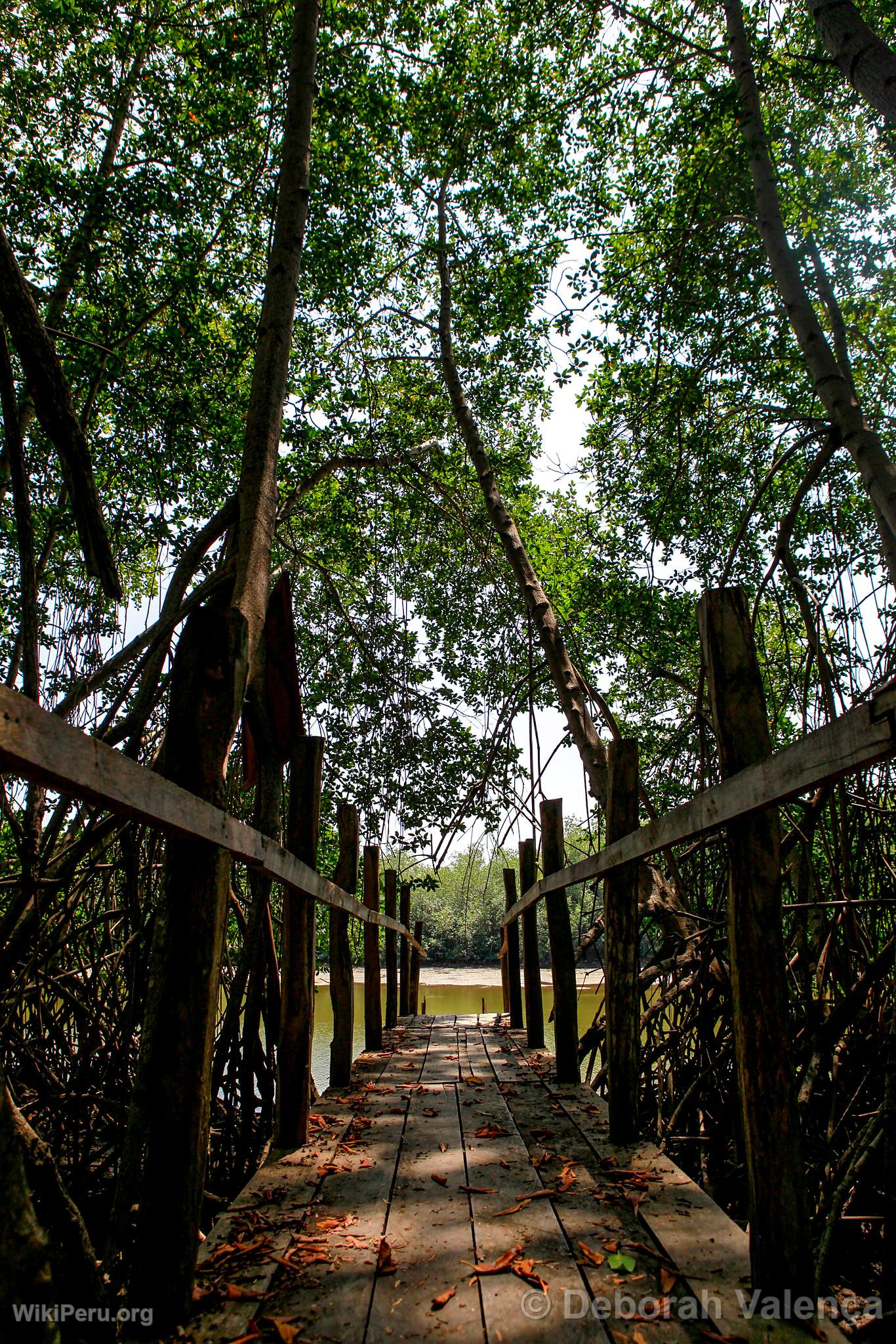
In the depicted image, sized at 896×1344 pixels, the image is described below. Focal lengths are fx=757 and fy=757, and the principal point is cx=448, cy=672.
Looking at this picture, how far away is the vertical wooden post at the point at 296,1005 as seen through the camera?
2520 millimetres

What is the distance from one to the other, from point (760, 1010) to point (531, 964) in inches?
A: 164

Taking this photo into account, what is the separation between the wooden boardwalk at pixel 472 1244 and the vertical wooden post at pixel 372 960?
6.31 ft

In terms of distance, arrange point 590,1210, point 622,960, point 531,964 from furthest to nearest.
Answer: point 531,964 → point 622,960 → point 590,1210

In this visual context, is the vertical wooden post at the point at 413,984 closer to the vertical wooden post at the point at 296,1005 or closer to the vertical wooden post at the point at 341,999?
the vertical wooden post at the point at 341,999

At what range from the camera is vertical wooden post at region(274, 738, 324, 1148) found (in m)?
2.52

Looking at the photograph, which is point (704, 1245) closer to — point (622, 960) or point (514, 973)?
point (622, 960)

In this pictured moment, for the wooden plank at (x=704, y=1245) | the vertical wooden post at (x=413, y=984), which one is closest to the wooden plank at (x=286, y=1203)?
the wooden plank at (x=704, y=1245)

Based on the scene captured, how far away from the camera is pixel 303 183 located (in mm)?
3996

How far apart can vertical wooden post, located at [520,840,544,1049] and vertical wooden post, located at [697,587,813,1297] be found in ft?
10.7

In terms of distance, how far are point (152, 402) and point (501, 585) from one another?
383 centimetres

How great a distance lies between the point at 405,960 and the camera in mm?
8805

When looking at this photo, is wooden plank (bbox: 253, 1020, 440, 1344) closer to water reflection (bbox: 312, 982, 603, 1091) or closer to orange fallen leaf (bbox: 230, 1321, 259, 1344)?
orange fallen leaf (bbox: 230, 1321, 259, 1344)

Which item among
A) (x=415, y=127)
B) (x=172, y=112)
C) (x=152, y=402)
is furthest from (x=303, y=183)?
(x=415, y=127)

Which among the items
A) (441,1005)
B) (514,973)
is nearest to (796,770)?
(514,973)
